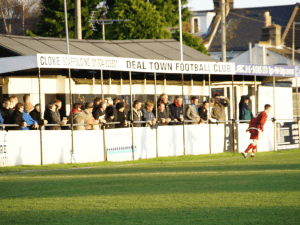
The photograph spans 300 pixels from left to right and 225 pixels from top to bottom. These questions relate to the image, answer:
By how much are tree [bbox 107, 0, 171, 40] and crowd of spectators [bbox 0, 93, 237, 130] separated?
55.4 ft

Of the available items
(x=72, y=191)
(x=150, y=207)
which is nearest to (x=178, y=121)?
(x=72, y=191)

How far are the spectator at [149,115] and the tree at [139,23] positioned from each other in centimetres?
1972

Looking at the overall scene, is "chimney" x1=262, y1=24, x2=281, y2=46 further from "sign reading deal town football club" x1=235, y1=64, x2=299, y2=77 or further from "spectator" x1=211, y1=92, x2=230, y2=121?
"spectator" x1=211, y1=92, x2=230, y2=121

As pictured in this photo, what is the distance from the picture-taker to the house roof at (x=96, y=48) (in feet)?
62.0

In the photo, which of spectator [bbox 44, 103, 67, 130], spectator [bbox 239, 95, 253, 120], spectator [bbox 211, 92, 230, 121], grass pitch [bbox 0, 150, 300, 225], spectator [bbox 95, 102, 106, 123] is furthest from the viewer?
spectator [bbox 239, 95, 253, 120]

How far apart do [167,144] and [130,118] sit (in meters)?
1.67

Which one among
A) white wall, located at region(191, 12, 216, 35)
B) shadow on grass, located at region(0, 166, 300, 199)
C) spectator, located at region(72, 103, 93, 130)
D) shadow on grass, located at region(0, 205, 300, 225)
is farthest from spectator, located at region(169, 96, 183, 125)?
white wall, located at region(191, 12, 216, 35)

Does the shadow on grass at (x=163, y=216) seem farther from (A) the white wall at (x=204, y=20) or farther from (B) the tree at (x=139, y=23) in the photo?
(A) the white wall at (x=204, y=20)

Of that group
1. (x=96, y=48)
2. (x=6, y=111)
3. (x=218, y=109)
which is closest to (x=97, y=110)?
(x=6, y=111)

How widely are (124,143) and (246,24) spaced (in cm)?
5046

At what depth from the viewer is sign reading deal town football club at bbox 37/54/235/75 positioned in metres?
15.1

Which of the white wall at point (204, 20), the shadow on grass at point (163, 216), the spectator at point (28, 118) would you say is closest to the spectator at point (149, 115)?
the spectator at point (28, 118)

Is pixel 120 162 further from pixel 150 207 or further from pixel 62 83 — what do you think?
pixel 150 207

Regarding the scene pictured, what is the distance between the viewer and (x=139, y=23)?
37719 mm
